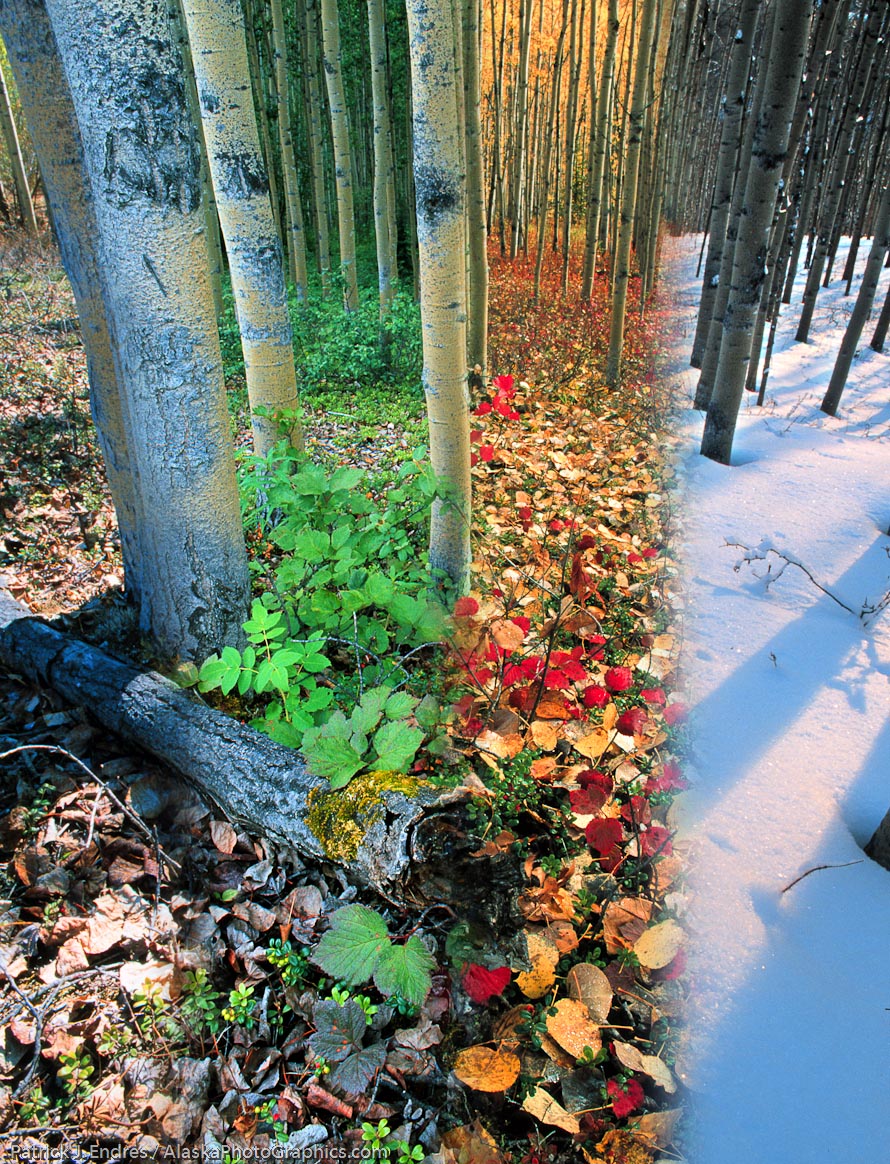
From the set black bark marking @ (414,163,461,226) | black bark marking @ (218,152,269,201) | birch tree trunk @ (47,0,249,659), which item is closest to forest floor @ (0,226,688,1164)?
birch tree trunk @ (47,0,249,659)

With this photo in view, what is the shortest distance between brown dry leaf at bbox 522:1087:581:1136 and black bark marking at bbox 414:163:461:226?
7.95 ft

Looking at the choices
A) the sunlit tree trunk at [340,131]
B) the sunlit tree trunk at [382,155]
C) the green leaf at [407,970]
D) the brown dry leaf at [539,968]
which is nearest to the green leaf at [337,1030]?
the green leaf at [407,970]

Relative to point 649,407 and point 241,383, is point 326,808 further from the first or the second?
point 241,383

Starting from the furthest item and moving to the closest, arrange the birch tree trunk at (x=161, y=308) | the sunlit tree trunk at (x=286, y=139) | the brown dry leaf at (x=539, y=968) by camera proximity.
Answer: the sunlit tree trunk at (x=286, y=139)
the birch tree trunk at (x=161, y=308)
the brown dry leaf at (x=539, y=968)

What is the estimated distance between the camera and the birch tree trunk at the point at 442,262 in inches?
82.1

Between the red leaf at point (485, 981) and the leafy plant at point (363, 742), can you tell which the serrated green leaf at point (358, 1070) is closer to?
the red leaf at point (485, 981)

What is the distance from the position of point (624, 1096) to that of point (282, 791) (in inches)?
40.7

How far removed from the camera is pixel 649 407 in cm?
609

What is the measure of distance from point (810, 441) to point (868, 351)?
414cm

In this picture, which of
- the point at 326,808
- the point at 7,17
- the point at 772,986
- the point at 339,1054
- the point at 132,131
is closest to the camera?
the point at 339,1054

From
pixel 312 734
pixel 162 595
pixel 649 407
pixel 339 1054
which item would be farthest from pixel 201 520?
pixel 649 407

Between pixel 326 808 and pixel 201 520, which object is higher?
pixel 201 520

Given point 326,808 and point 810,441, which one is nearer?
point 326,808

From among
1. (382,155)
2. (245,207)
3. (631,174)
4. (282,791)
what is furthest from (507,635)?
(382,155)
